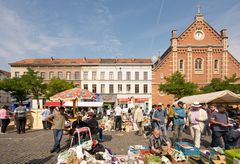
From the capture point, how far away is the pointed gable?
38969 mm

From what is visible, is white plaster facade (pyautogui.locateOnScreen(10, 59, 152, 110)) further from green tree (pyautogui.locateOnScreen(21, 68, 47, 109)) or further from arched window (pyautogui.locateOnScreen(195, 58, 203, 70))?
arched window (pyautogui.locateOnScreen(195, 58, 203, 70))

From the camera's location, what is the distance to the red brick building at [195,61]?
3841 cm

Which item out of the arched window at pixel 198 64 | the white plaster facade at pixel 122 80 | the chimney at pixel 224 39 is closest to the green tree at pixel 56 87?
the white plaster facade at pixel 122 80

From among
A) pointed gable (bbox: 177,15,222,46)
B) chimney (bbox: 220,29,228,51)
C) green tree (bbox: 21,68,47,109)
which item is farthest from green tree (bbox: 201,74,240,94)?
green tree (bbox: 21,68,47,109)

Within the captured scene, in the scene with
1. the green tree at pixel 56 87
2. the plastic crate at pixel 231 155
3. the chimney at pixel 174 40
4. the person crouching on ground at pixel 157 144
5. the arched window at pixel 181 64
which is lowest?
the person crouching on ground at pixel 157 144

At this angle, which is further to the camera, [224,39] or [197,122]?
[224,39]

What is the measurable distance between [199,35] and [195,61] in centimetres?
505

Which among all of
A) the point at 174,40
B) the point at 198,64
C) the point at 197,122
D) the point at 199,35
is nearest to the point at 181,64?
the point at 198,64

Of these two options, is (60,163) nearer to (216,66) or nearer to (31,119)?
(31,119)

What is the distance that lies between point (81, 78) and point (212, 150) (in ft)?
123

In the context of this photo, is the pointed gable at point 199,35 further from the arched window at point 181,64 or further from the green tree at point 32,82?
the green tree at point 32,82

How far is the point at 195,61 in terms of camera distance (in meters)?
38.9

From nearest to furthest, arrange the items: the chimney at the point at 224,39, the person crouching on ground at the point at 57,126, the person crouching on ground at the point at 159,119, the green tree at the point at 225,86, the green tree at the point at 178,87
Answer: the person crouching on ground at the point at 57,126 < the person crouching on ground at the point at 159,119 < the green tree at the point at 225,86 < the green tree at the point at 178,87 < the chimney at the point at 224,39

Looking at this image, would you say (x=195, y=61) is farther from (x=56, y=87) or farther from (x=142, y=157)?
(x=142, y=157)
